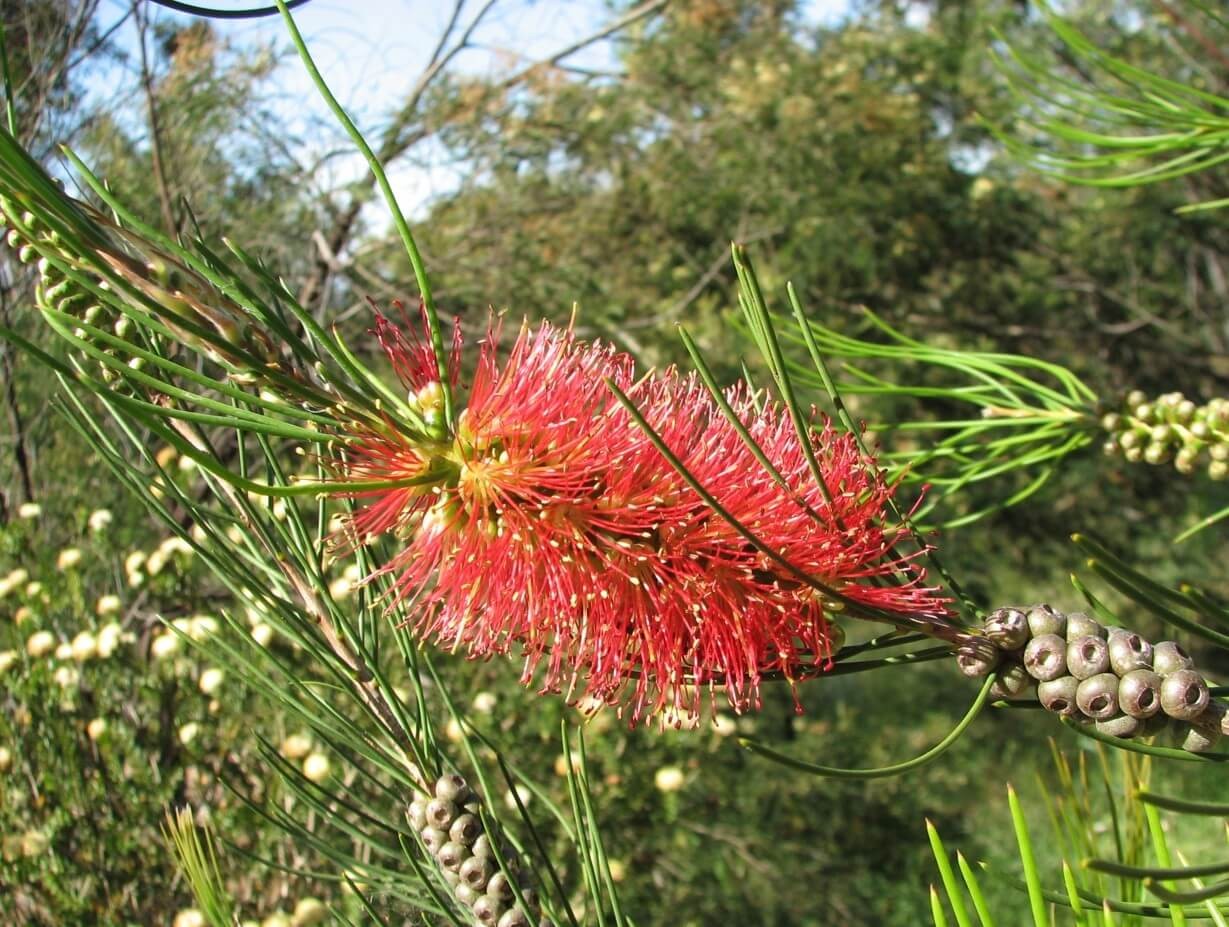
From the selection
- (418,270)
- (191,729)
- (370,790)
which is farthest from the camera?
(370,790)

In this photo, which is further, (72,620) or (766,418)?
(72,620)

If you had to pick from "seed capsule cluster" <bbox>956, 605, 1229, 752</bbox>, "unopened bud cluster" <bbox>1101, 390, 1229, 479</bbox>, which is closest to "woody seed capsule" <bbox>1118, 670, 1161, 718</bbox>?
"seed capsule cluster" <bbox>956, 605, 1229, 752</bbox>

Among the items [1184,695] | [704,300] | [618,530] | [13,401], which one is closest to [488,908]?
[618,530]

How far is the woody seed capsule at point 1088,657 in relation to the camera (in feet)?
1.10

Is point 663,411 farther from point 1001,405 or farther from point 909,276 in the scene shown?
point 909,276

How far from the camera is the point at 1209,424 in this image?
0.66 m

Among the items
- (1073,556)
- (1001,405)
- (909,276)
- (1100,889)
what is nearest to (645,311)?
(909,276)

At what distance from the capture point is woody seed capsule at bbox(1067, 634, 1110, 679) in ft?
1.10

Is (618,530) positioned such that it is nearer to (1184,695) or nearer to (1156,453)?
(1184,695)

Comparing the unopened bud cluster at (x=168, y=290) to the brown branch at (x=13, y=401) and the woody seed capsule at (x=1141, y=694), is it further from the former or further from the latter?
the brown branch at (x=13, y=401)

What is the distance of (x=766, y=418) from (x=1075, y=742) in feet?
18.0

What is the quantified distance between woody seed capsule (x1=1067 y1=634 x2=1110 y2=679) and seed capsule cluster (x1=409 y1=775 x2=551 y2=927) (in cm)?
27

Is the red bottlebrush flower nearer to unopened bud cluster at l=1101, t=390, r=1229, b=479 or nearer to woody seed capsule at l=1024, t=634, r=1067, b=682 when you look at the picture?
woody seed capsule at l=1024, t=634, r=1067, b=682

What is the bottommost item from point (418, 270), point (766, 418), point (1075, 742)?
point (1075, 742)
